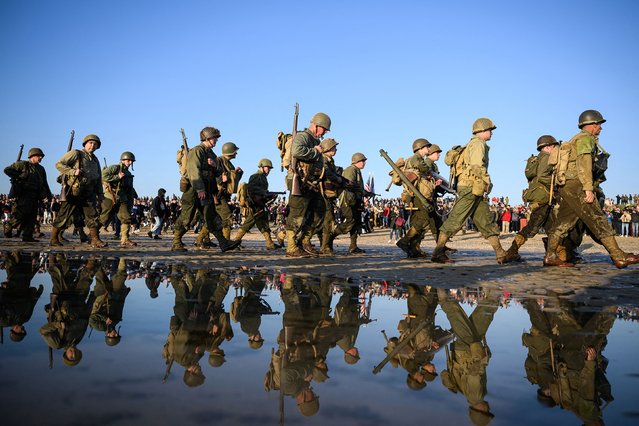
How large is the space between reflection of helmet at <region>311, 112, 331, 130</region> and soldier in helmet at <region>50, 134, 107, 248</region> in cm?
503

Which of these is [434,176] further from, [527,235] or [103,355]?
[103,355]

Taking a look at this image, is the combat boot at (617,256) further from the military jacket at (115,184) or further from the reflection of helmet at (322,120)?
the military jacket at (115,184)

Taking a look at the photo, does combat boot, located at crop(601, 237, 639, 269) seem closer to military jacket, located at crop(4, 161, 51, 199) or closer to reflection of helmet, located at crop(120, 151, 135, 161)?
reflection of helmet, located at crop(120, 151, 135, 161)

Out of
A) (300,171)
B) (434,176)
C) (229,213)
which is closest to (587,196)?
(434,176)

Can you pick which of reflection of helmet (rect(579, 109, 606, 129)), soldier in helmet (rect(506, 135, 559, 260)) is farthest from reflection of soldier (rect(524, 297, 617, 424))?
soldier in helmet (rect(506, 135, 559, 260))

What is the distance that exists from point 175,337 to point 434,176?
8.47 metres

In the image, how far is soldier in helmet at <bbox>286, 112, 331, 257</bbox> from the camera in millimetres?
9719

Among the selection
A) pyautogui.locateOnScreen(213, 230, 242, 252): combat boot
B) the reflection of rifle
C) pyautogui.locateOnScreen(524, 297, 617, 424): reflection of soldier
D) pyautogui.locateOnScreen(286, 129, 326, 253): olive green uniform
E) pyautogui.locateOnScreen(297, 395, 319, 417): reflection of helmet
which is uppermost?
pyautogui.locateOnScreen(286, 129, 326, 253): olive green uniform

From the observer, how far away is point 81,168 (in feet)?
39.5

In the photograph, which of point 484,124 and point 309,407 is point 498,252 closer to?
point 484,124

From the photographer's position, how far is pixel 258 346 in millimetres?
3098

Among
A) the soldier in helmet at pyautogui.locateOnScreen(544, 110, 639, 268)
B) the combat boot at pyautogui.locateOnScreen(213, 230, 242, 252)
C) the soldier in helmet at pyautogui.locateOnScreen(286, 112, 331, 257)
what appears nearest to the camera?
Answer: the soldier in helmet at pyautogui.locateOnScreen(544, 110, 639, 268)

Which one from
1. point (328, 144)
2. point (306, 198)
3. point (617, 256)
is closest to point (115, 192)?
point (328, 144)

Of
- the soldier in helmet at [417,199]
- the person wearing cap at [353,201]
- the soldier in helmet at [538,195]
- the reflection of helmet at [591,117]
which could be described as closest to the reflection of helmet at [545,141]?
the soldier in helmet at [538,195]
